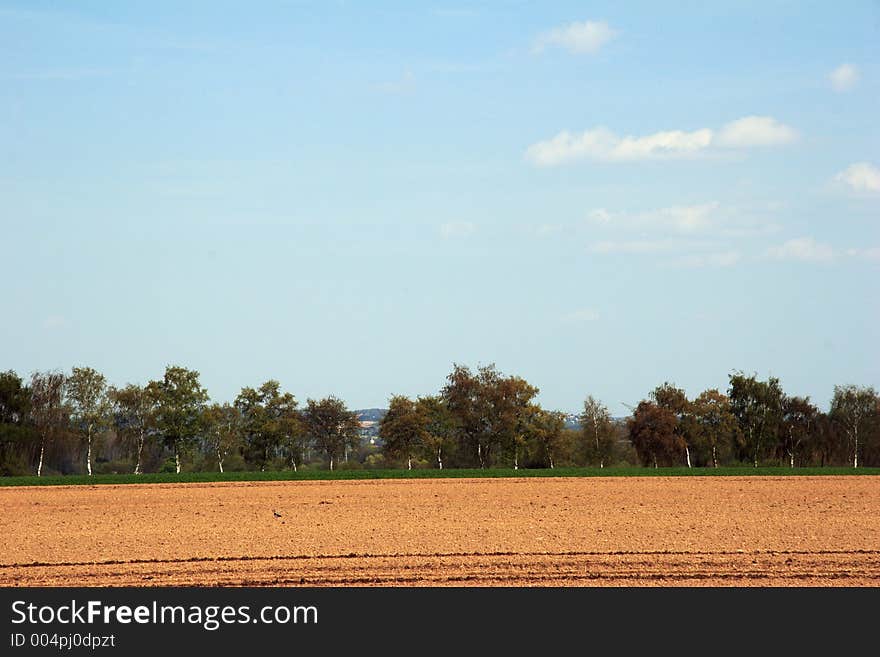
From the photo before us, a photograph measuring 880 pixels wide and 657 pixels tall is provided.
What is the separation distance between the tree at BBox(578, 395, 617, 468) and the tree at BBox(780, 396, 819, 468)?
15.8 meters

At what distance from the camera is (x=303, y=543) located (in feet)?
103

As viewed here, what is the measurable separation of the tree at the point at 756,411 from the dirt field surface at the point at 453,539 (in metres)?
43.0

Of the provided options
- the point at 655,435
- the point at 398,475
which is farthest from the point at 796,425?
the point at 398,475

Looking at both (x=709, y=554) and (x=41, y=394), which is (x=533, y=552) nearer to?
(x=709, y=554)

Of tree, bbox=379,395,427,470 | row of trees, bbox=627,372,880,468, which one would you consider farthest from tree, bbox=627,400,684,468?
tree, bbox=379,395,427,470

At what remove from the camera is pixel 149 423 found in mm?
94625

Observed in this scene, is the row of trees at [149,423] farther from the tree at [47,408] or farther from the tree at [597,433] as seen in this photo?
the tree at [597,433]

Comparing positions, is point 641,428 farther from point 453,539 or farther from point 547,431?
point 453,539

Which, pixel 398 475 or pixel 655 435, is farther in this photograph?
pixel 655 435

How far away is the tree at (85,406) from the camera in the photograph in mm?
96688

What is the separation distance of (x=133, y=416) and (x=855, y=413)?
222ft

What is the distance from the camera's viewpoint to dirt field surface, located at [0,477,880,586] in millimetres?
24891

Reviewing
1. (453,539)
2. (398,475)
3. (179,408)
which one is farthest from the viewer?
(179,408)

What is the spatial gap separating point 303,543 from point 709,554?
11.6 meters
